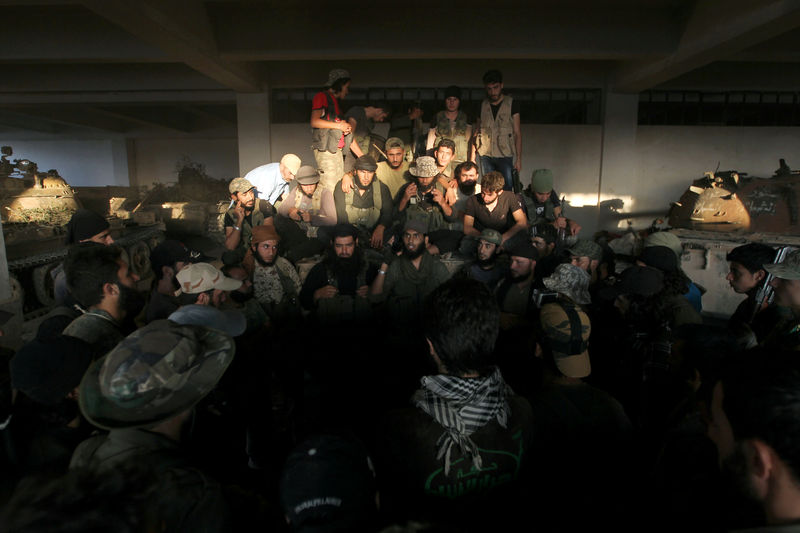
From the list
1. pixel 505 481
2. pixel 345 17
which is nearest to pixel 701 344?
pixel 505 481

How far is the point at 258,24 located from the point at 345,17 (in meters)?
1.41

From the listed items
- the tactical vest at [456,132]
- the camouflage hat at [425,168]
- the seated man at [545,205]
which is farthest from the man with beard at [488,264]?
the tactical vest at [456,132]

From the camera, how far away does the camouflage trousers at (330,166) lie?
6305 mm

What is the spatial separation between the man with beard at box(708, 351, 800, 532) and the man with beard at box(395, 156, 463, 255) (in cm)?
427

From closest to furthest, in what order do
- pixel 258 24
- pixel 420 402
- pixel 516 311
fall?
pixel 420 402 < pixel 516 311 < pixel 258 24

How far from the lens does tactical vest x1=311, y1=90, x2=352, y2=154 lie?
19.6 ft

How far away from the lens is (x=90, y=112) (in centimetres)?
1703

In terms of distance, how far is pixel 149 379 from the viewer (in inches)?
60.8

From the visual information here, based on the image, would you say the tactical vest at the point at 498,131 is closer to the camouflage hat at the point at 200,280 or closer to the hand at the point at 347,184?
the hand at the point at 347,184

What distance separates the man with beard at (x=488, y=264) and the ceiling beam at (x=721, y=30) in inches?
167

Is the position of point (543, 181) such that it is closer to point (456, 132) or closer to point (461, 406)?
point (456, 132)

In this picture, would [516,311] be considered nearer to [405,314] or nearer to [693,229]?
[405,314]

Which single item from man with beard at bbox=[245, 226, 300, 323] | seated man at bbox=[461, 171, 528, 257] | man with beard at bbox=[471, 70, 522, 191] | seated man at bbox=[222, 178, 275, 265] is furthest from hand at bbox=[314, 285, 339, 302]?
man with beard at bbox=[471, 70, 522, 191]

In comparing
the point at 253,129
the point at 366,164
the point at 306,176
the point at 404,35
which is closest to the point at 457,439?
the point at 366,164
